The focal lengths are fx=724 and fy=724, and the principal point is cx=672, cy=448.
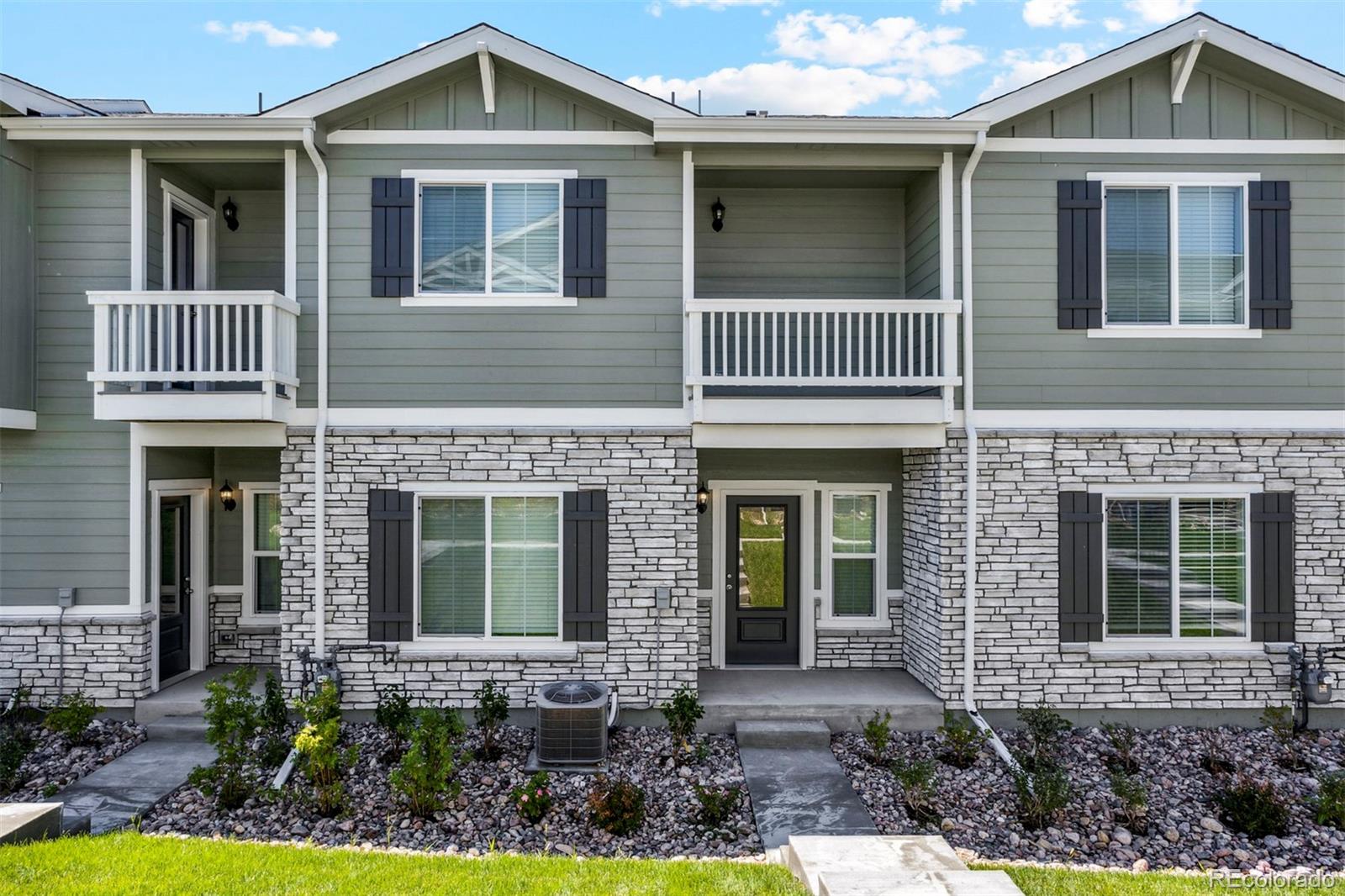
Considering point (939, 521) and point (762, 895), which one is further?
point (939, 521)

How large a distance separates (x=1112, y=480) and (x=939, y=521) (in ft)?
5.69

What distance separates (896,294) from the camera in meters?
8.14

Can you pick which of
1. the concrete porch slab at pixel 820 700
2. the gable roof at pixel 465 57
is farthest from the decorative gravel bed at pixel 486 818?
the gable roof at pixel 465 57

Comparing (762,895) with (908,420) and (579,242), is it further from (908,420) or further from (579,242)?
Result: (579,242)

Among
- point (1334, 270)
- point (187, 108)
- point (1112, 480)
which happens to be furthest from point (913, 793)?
point (187, 108)

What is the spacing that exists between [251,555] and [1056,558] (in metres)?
8.61

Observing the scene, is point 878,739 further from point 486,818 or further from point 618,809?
point 486,818

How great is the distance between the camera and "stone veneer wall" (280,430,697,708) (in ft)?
22.8

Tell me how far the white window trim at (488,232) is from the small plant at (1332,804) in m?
7.19

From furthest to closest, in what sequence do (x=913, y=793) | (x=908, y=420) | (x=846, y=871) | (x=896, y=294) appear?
(x=896, y=294)
(x=908, y=420)
(x=913, y=793)
(x=846, y=871)

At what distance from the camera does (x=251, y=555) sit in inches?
324

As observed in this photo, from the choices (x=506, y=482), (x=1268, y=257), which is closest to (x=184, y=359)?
(x=506, y=482)

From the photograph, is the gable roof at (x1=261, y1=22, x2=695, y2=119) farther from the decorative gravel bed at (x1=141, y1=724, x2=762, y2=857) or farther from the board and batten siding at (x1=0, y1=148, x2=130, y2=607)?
the decorative gravel bed at (x1=141, y1=724, x2=762, y2=857)

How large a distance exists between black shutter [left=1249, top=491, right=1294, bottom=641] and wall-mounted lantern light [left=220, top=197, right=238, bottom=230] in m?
11.0
